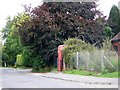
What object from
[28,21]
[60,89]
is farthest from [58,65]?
[60,89]

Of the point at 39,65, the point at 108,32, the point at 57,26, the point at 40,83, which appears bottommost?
the point at 40,83

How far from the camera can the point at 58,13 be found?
4156cm

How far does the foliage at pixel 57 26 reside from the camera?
40.1 m

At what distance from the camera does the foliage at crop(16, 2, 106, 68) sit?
132ft

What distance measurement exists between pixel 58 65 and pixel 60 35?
4603mm

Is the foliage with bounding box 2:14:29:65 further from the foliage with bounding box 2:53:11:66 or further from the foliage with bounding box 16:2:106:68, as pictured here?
the foliage with bounding box 16:2:106:68

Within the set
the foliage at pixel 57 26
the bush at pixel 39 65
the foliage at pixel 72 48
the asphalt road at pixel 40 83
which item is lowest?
the asphalt road at pixel 40 83

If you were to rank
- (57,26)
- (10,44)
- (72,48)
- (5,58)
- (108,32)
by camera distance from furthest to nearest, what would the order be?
(5,58), (10,44), (108,32), (57,26), (72,48)

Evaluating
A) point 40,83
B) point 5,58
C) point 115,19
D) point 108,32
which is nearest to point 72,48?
point 40,83

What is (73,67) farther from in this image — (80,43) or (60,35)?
(60,35)

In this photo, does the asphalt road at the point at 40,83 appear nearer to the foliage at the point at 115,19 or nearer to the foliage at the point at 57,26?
the foliage at the point at 57,26

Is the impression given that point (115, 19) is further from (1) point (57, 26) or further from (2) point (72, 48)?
(2) point (72, 48)

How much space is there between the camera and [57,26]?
40.7m

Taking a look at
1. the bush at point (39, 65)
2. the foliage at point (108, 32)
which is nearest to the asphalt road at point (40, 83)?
the bush at point (39, 65)
